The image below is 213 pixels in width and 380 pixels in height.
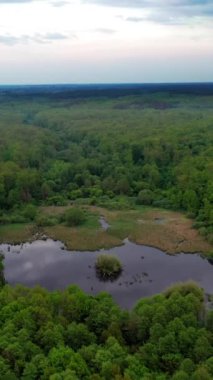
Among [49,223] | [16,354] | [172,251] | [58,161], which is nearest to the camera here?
[16,354]

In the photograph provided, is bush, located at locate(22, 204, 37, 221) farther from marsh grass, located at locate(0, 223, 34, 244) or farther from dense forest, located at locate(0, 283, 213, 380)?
dense forest, located at locate(0, 283, 213, 380)

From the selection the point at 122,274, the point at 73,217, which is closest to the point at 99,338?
the point at 122,274

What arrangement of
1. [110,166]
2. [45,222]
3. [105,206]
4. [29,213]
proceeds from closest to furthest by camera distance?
[45,222] → [29,213] → [105,206] → [110,166]

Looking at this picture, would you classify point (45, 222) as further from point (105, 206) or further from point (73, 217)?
point (105, 206)

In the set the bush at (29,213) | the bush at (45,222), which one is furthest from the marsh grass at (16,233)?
the bush at (29,213)

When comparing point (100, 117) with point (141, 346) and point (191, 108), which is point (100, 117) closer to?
point (191, 108)

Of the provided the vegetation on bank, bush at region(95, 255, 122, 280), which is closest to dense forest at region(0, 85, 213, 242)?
the vegetation on bank

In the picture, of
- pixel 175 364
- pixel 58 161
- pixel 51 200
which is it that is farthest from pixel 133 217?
pixel 175 364
